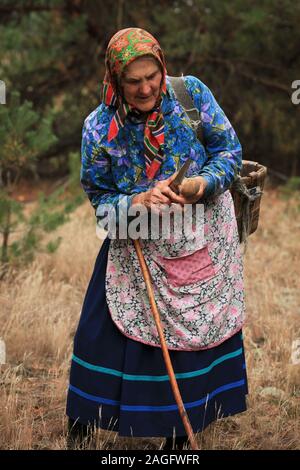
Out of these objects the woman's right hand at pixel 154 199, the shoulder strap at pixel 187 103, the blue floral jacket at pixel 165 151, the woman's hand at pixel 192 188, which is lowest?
the woman's right hand at pixel 154 199

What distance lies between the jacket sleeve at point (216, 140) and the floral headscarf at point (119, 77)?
158mm

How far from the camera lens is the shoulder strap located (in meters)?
2.39

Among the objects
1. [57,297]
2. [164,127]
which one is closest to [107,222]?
[164,127]

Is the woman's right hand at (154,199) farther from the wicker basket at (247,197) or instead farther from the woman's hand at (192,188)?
the wicker basket at (247,197)

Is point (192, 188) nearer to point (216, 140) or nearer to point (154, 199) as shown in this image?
point (154, 199)

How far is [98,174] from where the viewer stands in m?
2.40

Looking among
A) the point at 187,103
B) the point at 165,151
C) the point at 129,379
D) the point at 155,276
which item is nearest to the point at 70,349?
the point at 129,379

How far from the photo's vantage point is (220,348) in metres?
2.60

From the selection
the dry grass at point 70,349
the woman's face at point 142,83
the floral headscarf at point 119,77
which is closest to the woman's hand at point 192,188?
the floral headscarf at point 119,77

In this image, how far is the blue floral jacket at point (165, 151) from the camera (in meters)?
2.36

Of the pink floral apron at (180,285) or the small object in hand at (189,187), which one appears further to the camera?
the pink floral apron at (180,285)

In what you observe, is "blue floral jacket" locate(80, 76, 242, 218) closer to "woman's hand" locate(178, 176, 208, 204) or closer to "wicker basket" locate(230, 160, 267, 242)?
"woman's hand" locate(178, 176, 208, 204)

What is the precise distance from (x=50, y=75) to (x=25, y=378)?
205 inches

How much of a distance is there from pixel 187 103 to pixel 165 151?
0.60 feet
